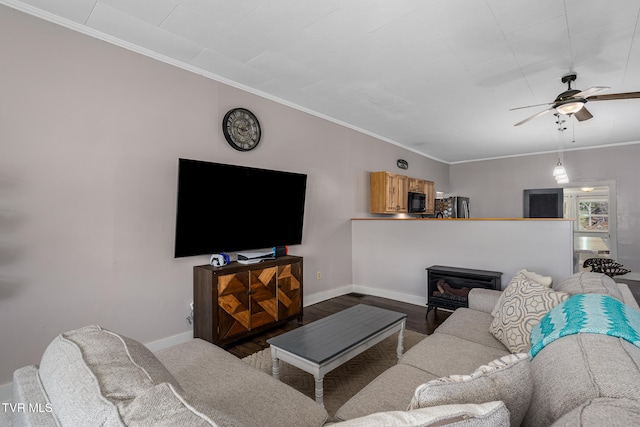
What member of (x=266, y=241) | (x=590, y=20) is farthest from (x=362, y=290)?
(x=590, y=20)

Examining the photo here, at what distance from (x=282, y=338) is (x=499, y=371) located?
1.59 meters

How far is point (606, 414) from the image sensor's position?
0.70m

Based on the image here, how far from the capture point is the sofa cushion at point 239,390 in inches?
49.6

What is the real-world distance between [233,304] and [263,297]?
37 cm

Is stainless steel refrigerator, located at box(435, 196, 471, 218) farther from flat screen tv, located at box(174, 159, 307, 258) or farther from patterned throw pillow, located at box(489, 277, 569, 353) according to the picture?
patterned throw pillow, located at box(489, 277, 569, 353)

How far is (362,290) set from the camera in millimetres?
5008

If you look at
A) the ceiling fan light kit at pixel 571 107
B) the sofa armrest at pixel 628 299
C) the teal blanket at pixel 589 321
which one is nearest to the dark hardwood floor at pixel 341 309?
the sofa armrest at pixel 628 299

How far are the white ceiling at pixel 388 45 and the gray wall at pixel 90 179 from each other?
0.26 metres

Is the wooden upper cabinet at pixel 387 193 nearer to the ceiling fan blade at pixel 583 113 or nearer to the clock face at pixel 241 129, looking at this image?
the clock face at pixel 241 129

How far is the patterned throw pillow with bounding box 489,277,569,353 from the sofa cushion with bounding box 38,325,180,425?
6.21 ft

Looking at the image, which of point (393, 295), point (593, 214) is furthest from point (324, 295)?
point (593, 214)

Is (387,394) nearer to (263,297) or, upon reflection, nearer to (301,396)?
(301,396)

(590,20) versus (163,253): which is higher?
(590,20)

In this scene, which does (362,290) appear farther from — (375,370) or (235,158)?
(235,158)
